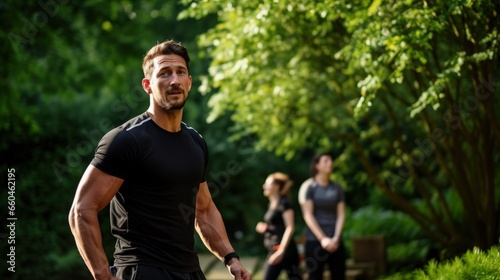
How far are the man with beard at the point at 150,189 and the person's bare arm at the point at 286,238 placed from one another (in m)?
5.49

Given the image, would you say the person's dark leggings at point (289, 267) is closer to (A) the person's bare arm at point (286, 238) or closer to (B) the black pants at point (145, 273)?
(A) the person's bare arm at point (286, 238)

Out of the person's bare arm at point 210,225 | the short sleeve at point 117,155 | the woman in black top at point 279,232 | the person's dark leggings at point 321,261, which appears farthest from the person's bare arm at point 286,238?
the short sleeve at point 117,155

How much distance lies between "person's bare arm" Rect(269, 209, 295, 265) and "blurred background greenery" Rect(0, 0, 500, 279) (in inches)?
65.5

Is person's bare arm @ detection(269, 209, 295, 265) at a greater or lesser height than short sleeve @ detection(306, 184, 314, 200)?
lesser

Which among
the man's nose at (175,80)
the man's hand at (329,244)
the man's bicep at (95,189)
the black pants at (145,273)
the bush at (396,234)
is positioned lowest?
the bush at (396,234)

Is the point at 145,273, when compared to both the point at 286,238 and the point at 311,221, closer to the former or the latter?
the point at 311,221

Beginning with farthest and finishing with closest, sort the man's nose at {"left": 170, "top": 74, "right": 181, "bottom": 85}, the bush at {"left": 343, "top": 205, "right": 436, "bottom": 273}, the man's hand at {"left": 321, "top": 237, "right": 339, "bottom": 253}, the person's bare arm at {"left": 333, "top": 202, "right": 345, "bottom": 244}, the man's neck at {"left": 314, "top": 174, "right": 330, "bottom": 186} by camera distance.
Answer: the bush at {"left": 343, "top": 205, "right": 436, "bottom": 273}
the man's neck at {"left": 314, "top": 174, "right": 330, "bottom": 186}
the person's bare arm at {"left": 333, "top": 202, "right": 345, "bottom": 244}
the man's hand at {"left": 321, "top": 237, "right": 339, "bottom": 253}
the man's nose at {"left": 170, "top": 74, "right": 181, "bottom": 85}

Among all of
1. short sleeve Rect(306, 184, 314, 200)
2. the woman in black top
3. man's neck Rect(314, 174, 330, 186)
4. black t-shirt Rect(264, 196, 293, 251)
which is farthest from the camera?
black t-shirt Rect(264, 196, 293, 251)

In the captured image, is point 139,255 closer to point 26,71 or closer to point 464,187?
point 464,187

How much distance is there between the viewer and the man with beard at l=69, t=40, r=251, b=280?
412 cm

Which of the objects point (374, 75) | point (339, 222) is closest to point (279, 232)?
point (339, 222)

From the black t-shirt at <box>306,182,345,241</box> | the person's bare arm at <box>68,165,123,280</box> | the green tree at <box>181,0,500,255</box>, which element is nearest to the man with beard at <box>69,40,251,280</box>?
the person's bare arm at <box>68,165,123,280</box>

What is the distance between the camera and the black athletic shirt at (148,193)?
4.23m

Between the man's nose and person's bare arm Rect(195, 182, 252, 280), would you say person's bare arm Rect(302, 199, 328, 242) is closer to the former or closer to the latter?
person's bare arm Rect(195, 182, 252, 280)
